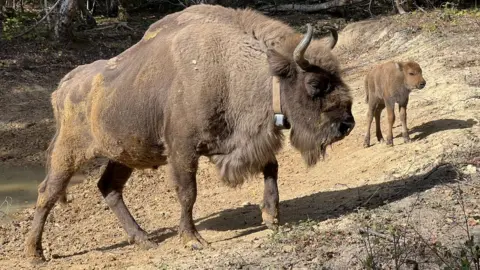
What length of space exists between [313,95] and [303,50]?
1.66 feet

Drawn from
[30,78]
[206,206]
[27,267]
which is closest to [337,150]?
[206,206]

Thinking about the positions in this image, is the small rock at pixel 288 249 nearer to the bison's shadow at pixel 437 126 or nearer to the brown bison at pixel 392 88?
the bison's shadow at pixel 437 126

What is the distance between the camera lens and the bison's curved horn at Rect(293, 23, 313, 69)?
6602 mm

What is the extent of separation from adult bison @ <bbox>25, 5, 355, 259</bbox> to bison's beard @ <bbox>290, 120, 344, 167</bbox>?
0.01m

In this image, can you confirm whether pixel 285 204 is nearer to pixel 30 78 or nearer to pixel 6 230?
pixel 6 230

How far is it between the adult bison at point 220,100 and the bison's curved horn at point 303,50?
0.01 meters

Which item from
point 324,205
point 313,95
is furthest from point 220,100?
point 324,205

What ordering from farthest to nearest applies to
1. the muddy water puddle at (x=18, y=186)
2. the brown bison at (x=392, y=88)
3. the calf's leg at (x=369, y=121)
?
the calf's leg at (x=369, y=121) < the brown bison at (x=392, y=88) < the muddy water puddle at (x=18, y=186)

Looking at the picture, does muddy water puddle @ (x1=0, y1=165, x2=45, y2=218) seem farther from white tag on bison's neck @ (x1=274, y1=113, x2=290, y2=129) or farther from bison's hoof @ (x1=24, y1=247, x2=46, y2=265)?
white tag on bison's neck @ (x1=274, y1=113, x2=290, y2=129)

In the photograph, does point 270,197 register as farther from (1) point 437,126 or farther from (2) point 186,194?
(1) point 437,126

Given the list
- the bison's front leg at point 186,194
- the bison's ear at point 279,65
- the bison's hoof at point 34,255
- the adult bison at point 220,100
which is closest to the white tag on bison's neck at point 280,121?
the adult bison at point 220,100

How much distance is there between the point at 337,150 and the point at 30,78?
35.0ft

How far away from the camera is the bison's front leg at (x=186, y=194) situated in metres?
7.34

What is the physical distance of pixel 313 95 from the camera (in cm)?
701
